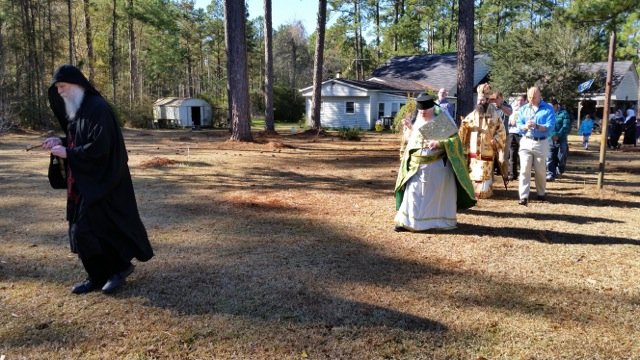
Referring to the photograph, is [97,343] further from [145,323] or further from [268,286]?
[268,286]

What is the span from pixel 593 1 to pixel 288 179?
32.6 ft

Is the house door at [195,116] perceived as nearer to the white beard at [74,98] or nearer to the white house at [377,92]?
the white house at [377,92]

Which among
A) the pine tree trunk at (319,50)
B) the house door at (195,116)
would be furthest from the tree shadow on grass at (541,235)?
the house door at (195,116)

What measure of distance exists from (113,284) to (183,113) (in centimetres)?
3243

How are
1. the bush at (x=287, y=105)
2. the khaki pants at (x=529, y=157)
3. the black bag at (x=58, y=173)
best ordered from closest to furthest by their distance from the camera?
1. the black bag at (x=58, y=173)
2. the khaki pants at (x=529, y=157)
3. the bush at (x=287, y=105)

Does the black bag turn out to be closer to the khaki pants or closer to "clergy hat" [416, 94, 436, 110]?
"clergy hat" [416, 94, 436, 110]

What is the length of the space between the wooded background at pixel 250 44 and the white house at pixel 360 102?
2883 millimetres

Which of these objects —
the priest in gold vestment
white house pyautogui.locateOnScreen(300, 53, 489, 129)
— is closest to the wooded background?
white house pyautogui.locateOnScreen(300, 53, 489, 129)

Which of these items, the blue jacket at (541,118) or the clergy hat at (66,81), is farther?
the blue jacket at (541,118)

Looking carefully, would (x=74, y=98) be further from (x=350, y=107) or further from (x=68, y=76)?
(x=350, y=107)

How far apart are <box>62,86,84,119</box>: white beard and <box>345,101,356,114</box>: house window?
32.7 metres

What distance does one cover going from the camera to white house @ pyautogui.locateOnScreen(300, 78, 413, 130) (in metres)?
35.4

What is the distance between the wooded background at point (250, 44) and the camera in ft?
87.2

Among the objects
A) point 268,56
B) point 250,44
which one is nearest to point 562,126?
point 268,56
